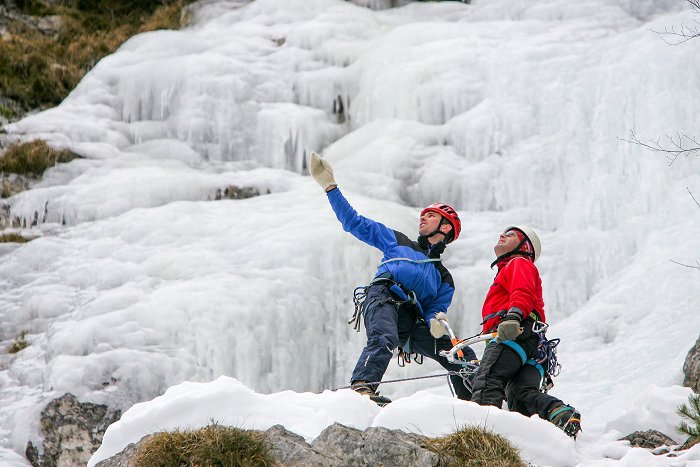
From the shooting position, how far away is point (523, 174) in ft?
34.8

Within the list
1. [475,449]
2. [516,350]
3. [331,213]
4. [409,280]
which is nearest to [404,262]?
[409,280]

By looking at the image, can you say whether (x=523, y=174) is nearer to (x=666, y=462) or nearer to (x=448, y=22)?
(x=448, y=22)

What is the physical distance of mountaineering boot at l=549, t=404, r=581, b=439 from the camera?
4.11 m

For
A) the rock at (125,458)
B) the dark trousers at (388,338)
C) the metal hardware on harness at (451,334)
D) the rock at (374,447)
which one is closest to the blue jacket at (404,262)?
the dark trousers at (388,338)

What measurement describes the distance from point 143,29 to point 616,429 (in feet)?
48.8

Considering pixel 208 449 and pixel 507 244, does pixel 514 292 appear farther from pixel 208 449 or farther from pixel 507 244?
pixel 208 449

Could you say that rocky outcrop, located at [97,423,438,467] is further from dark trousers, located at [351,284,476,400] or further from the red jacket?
the red jacket

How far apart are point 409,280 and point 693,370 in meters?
2.04

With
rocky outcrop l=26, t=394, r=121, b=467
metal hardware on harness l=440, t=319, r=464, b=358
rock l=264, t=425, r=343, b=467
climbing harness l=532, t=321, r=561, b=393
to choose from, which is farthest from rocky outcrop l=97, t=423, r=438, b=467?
rocky outcrop l=26, t=394, r=121, b=467

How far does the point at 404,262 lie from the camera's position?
16.8 feet

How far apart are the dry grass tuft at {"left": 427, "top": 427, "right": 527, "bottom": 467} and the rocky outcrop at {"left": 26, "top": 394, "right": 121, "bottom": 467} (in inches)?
184

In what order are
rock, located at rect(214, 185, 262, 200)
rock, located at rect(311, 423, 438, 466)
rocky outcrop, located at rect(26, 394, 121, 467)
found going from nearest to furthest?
rock, located at rect(311, 423, 438, 466), rocky outcrop, located at rect(26, 394, 121, 467), rock, located at rect(214, 185, 262, 200)

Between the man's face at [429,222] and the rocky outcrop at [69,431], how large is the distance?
151 inches

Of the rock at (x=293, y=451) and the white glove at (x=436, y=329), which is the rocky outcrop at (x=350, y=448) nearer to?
the rock at (x=293, y=451)
